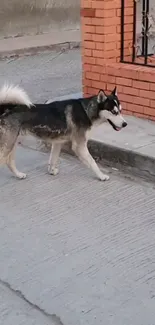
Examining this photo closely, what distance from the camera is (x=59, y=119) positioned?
5.40 m

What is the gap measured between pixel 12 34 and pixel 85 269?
11.1m

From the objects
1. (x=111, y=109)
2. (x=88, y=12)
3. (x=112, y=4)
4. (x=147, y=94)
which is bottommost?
(x=147, y=94)

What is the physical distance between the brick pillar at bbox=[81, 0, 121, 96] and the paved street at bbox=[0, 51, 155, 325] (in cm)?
122

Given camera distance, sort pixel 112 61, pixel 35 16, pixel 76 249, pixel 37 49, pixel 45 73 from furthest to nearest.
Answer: pixel 35 16 → pixel 37 49 → pixel 45 73 → pixel 112 61 → pixel 76 249

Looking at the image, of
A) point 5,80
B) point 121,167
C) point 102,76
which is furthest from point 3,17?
point 121,167

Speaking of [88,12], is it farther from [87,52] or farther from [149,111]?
[149,111]

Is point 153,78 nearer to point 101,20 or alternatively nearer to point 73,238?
point 101,20

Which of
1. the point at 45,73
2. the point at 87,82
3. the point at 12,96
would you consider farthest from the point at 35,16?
the point at 12,96

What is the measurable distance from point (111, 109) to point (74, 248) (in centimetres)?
159

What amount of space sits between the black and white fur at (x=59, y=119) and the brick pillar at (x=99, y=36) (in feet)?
4.55

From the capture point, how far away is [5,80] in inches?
392

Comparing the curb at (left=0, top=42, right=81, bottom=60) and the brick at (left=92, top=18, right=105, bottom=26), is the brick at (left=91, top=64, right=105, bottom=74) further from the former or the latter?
the curb at (left=0, top=42, right=81, bottom=60)

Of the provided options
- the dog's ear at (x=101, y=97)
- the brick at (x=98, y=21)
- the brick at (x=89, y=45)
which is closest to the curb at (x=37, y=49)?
the brick at (x=89, y=45)

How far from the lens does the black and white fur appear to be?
209 inches
